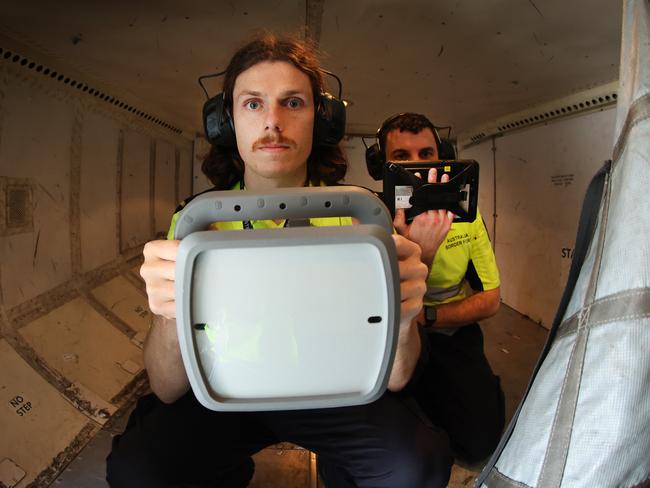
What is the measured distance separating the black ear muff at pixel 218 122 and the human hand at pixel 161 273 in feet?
1.87

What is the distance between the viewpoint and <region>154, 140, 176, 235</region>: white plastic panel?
2.31 m

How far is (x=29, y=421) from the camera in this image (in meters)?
1.13

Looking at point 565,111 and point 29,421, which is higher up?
point 565,111

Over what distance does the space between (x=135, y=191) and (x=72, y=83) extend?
685 mm

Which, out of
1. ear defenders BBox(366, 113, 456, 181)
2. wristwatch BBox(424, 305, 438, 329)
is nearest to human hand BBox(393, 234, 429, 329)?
wristwatch BBox(424, 305, 438, 329)

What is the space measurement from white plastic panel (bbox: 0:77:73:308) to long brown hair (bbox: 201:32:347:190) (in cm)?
67

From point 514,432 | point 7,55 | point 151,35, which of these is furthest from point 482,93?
point 7,55

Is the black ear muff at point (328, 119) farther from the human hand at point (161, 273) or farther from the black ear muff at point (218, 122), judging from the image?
the human hand at point (161, 273)

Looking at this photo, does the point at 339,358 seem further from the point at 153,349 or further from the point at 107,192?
the point at 107,192

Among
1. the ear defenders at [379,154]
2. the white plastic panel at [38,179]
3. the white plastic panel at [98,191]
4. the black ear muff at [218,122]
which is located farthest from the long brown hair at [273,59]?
the white plastic panel at [98,191]

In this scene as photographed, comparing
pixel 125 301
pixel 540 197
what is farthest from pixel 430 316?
pixel 125 301

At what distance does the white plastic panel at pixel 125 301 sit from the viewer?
1.75m

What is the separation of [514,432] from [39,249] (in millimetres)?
1616

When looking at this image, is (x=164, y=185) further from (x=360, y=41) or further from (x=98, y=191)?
(x=360, y=41)
